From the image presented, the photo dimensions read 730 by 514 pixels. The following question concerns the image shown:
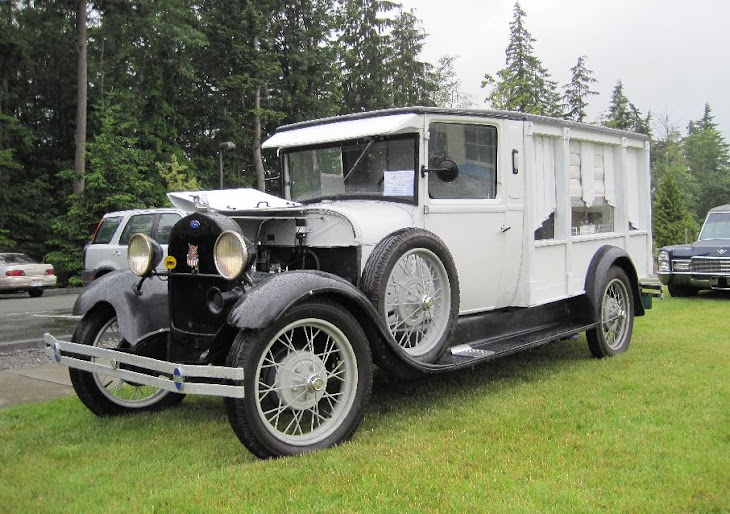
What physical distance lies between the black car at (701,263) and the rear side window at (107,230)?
34.2 ft

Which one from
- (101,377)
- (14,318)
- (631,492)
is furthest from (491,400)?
(14,318)

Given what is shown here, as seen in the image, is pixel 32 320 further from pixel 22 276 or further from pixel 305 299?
pixel 305 299

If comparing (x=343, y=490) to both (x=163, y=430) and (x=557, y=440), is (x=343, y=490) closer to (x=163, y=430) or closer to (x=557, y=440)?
(x=557, y=440)

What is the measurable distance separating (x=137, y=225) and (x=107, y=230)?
0.90 m

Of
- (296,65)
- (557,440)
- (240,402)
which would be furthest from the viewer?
(296,65)

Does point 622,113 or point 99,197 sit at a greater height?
point 622,113

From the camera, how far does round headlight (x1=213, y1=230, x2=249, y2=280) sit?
153 inches

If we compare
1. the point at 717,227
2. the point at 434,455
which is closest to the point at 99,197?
the point at 717,227

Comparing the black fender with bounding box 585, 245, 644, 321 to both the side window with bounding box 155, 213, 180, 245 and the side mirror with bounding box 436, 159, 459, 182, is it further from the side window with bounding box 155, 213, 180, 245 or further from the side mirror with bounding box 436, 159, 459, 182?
the side window with bounding box 155, 213, 180, 245

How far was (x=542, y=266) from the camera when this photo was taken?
578 centimetres

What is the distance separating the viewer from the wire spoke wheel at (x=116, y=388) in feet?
15.8

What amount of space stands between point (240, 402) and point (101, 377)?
1806 mm

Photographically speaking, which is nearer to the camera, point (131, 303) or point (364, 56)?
point (131, 303)

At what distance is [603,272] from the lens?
6.34 meters
